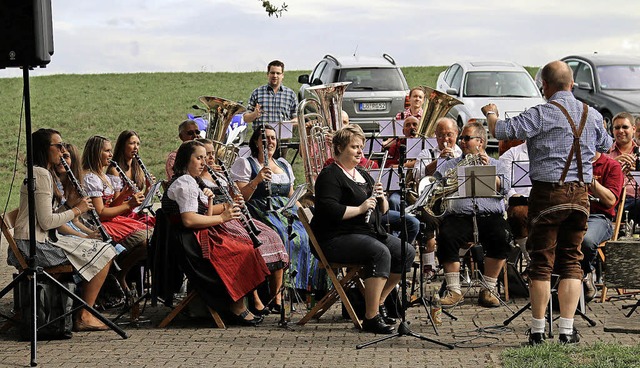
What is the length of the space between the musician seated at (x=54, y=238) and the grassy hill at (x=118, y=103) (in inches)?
456

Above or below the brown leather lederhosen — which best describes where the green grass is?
below

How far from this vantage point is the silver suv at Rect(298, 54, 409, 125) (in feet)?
69.9

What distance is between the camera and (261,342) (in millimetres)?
8305

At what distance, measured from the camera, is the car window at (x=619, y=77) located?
2097cm

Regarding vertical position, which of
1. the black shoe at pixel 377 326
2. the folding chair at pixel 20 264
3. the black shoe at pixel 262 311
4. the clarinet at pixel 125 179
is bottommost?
the black shoe at pixel 262 311

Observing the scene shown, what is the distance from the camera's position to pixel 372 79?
71.6 feet

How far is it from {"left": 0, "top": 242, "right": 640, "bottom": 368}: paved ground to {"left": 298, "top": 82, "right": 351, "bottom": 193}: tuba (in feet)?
4.45

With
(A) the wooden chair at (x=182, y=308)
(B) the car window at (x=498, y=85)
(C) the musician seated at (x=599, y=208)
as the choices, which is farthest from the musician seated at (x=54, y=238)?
(B) the car window at (x=498, y=85)

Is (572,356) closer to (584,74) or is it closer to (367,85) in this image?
(367,85)

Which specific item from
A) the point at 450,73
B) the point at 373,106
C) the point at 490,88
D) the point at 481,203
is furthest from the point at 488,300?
the point at 450,73

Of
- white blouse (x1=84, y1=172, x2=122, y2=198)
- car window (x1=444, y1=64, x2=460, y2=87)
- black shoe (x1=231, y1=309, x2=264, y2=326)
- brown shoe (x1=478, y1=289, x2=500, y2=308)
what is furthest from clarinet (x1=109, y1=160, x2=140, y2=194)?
car window (x1=444, y1=64, x2=460, y2=87)

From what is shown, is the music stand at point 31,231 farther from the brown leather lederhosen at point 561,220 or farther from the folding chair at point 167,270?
the brown leather lederhosen at point 561,220

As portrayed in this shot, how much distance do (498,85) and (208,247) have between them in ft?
44.3

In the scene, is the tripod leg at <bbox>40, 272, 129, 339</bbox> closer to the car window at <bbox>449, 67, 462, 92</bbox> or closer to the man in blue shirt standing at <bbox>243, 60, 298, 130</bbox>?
the man in blue shirt standing at <bbox>243, 60, 298, 130</bbox>
